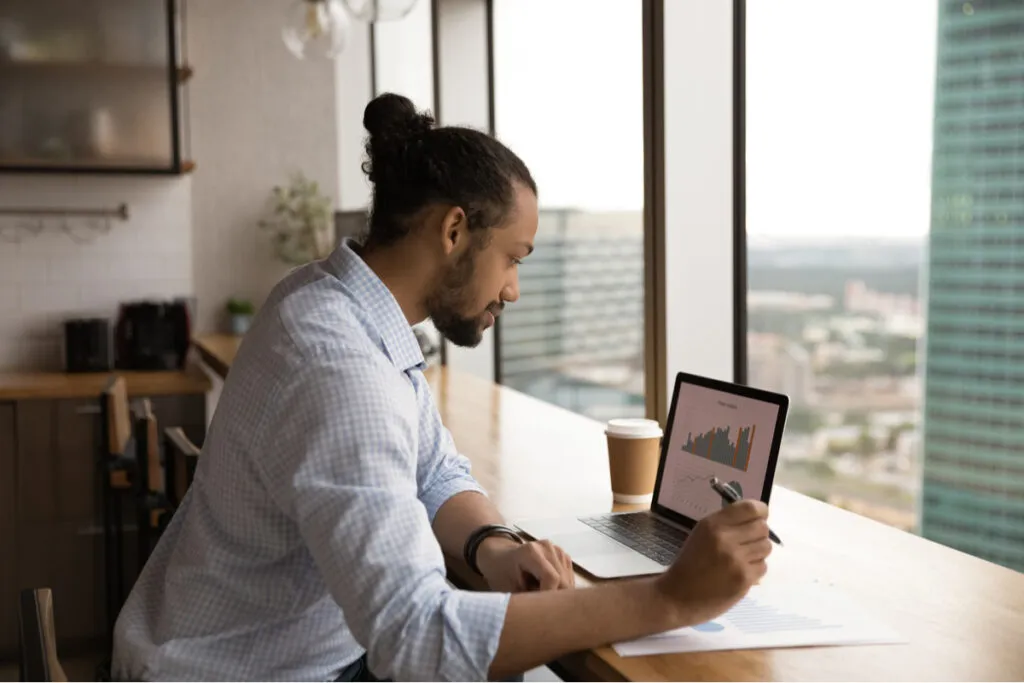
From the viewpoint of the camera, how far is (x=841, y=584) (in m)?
1.35

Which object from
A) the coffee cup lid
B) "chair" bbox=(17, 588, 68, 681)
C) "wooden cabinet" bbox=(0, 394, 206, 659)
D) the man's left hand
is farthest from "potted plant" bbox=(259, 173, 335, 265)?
"chair" bbox=(17, 588, 68, 681)

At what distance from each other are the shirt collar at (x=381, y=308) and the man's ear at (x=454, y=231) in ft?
0.32

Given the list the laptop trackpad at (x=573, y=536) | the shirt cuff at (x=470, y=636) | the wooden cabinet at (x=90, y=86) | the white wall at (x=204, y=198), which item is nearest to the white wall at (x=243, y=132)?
the white wall at (x=204, y=198)

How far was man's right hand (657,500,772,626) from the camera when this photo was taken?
42.9 inches

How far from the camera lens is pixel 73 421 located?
373 cm

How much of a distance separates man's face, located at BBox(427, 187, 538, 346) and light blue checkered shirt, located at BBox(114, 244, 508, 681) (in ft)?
0.31

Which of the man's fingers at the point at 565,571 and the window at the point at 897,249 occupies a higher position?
the window at the point at 897,249

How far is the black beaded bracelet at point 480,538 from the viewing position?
1.44 m

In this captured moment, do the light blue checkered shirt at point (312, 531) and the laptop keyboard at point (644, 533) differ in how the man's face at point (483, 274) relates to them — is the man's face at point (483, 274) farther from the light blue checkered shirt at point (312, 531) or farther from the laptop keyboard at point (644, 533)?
the laptop keyboard at point (644, 533)

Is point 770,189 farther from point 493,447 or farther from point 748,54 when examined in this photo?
point 493,447

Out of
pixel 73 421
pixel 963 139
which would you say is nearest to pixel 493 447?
pixel 963 139

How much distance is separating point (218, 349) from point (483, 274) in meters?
2.71

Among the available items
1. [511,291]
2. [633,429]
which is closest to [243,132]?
[633,429]

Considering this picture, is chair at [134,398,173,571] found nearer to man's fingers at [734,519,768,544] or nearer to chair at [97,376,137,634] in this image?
chair at [97,376,137,634]
